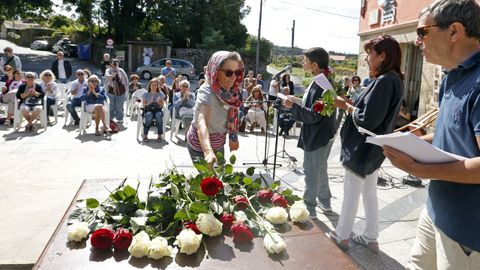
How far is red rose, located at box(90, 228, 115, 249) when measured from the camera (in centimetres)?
175

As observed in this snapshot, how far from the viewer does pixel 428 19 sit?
1694mm

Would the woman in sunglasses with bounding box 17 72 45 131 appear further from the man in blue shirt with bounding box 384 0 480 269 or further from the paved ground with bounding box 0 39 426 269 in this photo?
the man in blue shirt with bounding box 384 0 480 269

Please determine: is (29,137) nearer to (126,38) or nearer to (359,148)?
(359,148)

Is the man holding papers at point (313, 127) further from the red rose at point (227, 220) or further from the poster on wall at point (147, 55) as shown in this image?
the poster on wall at point (147, 55)

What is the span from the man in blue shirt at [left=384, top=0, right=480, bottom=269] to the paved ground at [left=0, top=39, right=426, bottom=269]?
1.50m

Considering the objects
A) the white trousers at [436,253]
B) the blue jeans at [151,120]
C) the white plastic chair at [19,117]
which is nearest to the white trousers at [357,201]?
the white trousers at [436,253]

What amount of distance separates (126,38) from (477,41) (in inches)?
1248

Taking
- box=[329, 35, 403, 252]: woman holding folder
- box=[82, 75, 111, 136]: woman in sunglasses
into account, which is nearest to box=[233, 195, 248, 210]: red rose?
box=[329, 35, 403, 252]: woman holding folder

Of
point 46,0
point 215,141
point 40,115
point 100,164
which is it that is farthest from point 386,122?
point 46,0

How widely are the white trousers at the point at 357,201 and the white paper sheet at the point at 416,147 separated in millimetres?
1747

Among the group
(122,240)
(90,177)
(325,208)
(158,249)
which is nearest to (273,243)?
(158,249)

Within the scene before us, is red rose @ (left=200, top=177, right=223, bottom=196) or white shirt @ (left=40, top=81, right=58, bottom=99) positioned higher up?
white shirt @ (left=40, top=81, right=58, bottom=99)

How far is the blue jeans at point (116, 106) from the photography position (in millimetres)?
10224

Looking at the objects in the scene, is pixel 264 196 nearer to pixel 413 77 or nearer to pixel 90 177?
pixel 90 177
